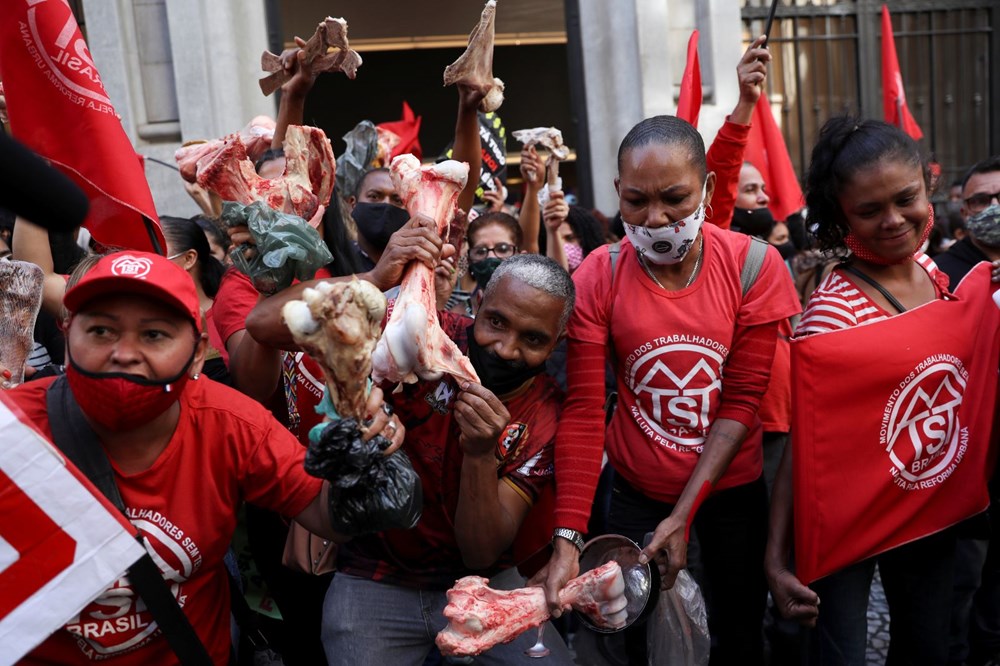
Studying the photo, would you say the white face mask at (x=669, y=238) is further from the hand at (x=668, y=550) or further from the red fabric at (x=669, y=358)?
the hand at (x=668, y=550)

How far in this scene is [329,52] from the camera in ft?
9.70

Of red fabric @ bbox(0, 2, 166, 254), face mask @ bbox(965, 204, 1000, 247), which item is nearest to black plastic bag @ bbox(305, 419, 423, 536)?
red fabric @ bbox(0, 2, 166, 254)

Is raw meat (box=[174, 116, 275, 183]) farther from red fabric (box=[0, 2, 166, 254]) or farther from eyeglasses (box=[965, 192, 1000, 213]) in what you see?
eyeglasses (box=[965, 192, 1000, 213])

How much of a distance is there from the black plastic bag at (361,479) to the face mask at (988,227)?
260 centimetres

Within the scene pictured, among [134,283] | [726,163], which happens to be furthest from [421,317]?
[726,163]

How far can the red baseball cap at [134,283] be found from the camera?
6.95 ft

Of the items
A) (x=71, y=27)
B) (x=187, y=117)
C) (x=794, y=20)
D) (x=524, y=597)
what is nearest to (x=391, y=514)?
(x=524, y=597)

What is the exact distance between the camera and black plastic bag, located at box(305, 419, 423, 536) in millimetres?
1845

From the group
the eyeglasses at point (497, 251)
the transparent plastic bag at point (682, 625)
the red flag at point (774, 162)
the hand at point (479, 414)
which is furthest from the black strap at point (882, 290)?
the red flag at point (774, 162)

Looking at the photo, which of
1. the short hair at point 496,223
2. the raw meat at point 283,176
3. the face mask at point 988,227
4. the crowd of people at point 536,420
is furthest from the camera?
the short hair at point 496,223

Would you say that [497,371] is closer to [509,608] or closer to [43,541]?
[509,608]

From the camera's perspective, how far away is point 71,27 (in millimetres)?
2867

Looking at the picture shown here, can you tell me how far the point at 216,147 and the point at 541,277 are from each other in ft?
3.09

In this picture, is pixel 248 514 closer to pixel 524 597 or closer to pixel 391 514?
pixel 524 597
